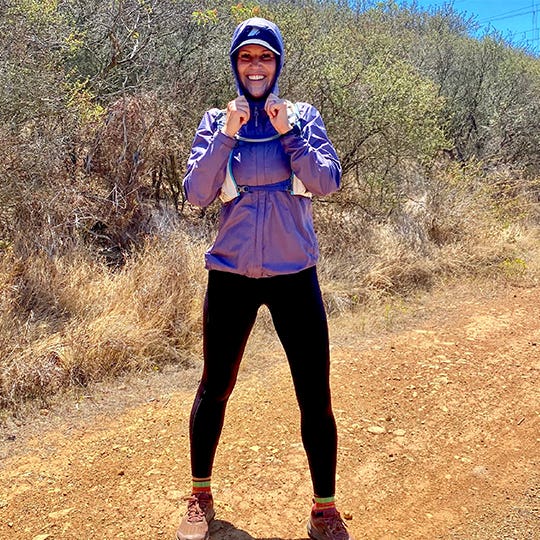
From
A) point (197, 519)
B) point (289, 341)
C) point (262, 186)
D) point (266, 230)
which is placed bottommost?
point (197, 519)

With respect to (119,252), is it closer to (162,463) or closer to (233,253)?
(162,463)

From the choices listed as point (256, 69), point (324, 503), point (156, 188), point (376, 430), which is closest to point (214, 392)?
point (324, 503)

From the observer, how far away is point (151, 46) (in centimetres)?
713

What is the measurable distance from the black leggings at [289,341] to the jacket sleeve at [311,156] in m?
0.37

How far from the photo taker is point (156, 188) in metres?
6.45

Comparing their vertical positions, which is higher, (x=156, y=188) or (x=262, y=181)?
(x=262, y=181)

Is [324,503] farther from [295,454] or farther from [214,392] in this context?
[295,454]

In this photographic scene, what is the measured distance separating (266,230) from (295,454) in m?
1.58

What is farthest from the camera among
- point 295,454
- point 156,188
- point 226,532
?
point 156,188

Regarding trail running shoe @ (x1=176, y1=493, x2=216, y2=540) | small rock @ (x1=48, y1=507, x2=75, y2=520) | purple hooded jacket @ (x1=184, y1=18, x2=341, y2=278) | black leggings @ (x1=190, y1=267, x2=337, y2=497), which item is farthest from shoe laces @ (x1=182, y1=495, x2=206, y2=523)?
purple hooded jacket @ (x1=184, y1=18, x2=341, y2=278)

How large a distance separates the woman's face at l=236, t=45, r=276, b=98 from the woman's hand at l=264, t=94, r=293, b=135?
10 centimetres

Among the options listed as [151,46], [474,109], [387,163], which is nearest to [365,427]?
[387,163]

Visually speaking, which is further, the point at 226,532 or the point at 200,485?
the point at 226,532

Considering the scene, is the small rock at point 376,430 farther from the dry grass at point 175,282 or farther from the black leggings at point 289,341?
the dry grass at point 175,282
